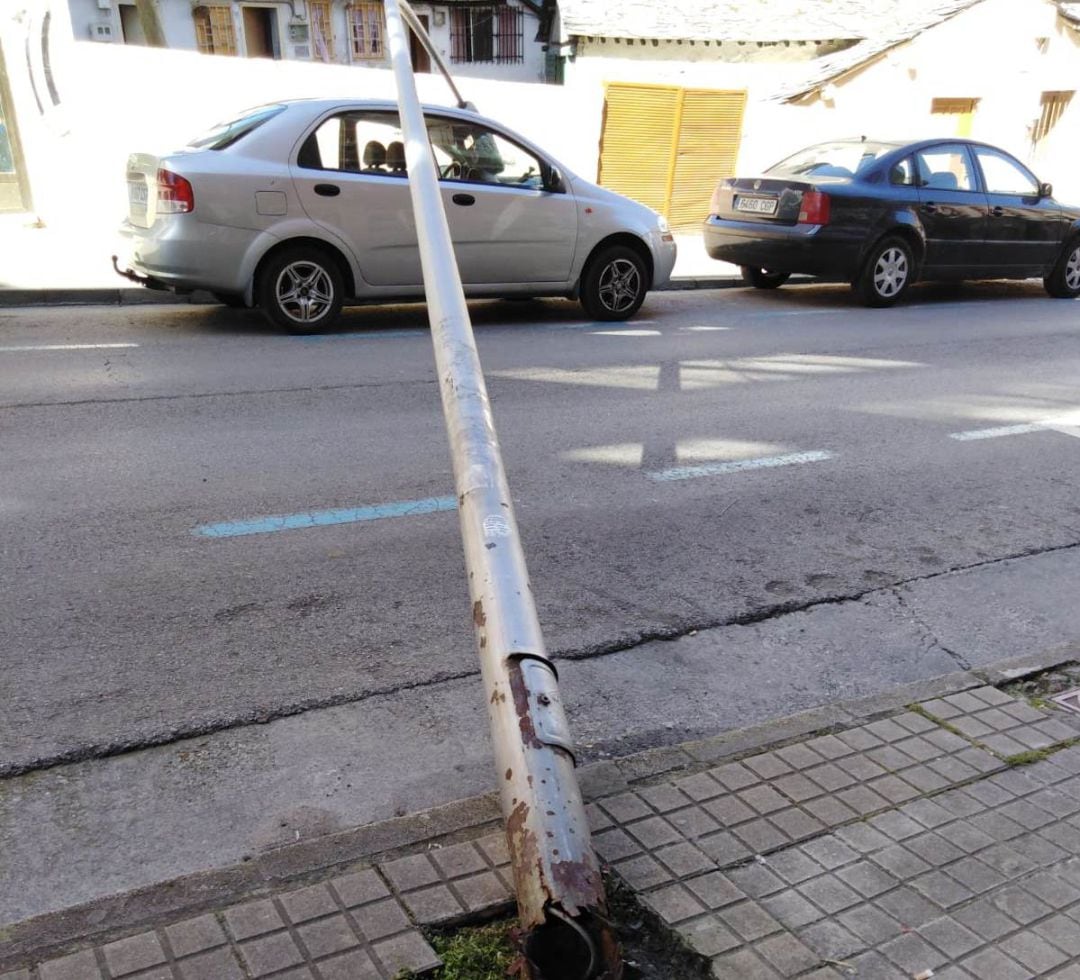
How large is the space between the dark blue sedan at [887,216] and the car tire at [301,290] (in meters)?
5.33

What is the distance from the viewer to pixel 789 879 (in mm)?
2664

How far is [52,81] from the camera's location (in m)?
13.0

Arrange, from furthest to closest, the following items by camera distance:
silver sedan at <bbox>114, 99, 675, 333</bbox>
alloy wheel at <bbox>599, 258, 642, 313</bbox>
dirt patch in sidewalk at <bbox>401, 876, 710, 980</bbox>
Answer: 1. alloy wheel at <bbox>599, 258, 642, 313</bbox>
2. silver sedan at <bbox>114, 99, 675, 333</bbox>
3. dirt patch in sidewalk at <bbox>401, 876, 710, 980</bbox>

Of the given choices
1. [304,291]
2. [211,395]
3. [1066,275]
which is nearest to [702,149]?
[1066,275]

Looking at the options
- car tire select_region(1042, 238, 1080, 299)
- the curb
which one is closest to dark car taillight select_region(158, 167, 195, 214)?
the curb

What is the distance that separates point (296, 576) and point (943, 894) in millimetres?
2819

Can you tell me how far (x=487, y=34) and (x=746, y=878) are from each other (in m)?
34.9

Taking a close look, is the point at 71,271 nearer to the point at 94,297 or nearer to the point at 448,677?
the point at 94,297

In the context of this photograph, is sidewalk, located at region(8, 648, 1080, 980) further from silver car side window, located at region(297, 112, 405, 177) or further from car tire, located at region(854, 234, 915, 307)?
car tire, located at region(854, 234, 915, 307)

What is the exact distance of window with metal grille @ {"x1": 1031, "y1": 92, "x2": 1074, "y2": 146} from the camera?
2181 centimetres

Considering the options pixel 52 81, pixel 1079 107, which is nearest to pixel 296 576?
pixel 52 81

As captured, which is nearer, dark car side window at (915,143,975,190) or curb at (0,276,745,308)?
curb at (0,276,745,308)

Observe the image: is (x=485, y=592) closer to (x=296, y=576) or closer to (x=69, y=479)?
(x=296, y=576)

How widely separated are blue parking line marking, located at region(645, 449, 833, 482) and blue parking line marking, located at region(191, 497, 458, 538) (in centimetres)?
132
